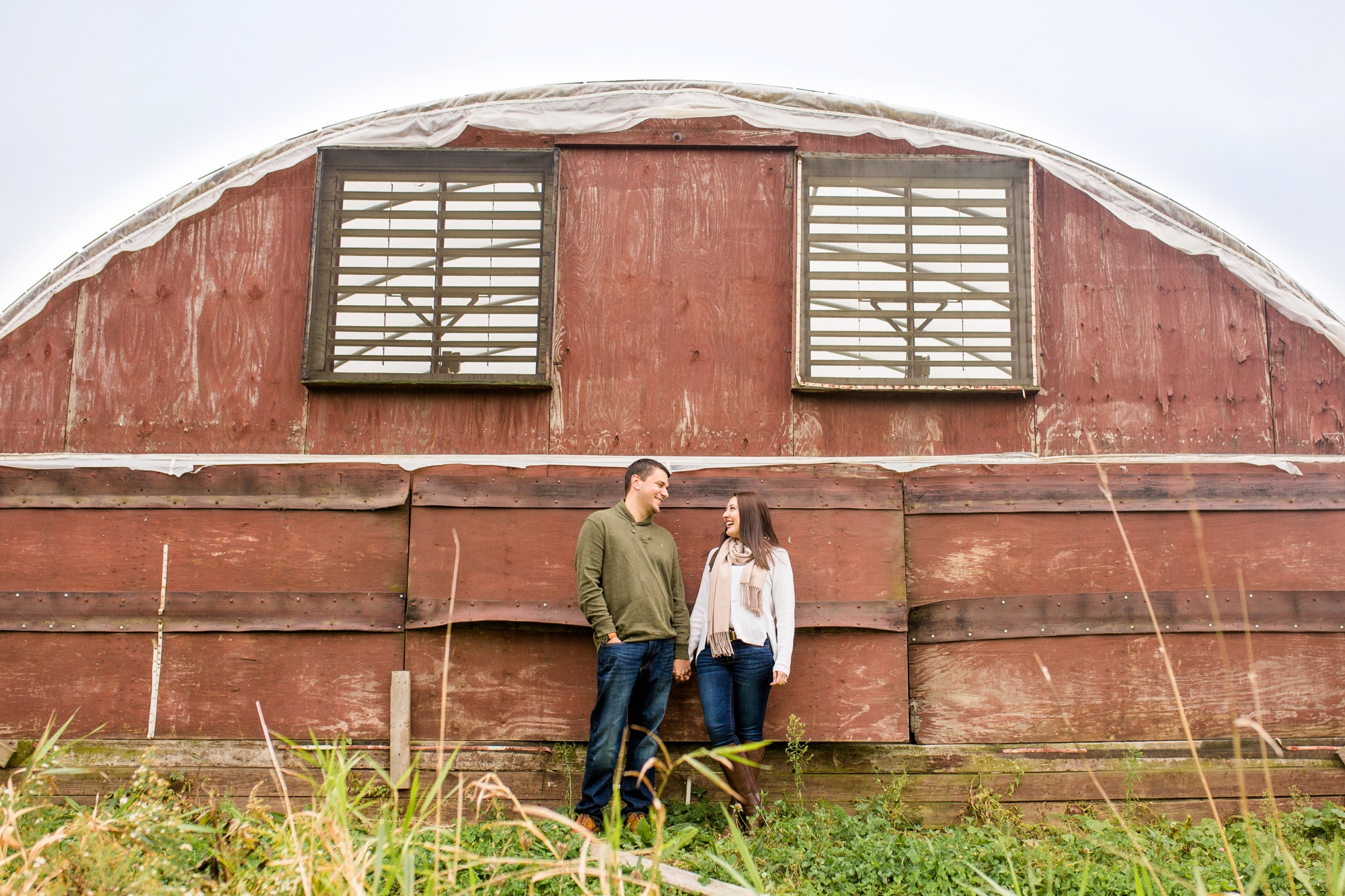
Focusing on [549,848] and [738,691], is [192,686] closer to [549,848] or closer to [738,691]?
[738,691]

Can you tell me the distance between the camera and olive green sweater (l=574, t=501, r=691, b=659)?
430cm

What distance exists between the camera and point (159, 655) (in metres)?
4.89

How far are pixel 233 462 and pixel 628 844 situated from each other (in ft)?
10.6

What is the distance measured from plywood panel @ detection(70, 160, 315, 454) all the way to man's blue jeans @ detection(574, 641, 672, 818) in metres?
2.46

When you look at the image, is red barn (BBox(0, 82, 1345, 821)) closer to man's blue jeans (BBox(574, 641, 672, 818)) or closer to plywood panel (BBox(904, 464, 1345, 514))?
plywood panel (BBox(904, 464, 1345, 514))

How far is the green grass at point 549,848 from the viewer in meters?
1.99

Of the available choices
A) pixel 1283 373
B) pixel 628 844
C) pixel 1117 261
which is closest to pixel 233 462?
pixel 628 844

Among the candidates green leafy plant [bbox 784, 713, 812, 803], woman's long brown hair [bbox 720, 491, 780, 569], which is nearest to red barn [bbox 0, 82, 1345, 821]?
green leafy plant [bbox 784, 713, 812, 803]

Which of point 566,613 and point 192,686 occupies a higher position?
point 566,613

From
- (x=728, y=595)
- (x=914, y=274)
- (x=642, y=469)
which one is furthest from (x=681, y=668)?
(x=914, y=274)

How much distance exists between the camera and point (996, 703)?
4.89 meters

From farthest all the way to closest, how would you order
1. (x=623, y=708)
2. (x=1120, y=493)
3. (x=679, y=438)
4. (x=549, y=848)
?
(x=679, y=438) < (x=1120, y=493) < (x=623, y=708) < (x=549, y=848)

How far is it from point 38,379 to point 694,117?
445cm

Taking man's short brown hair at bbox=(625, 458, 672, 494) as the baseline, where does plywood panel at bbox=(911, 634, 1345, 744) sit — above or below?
below
